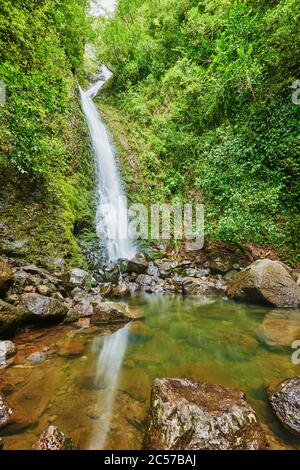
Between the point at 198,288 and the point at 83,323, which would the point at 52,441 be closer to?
the point at 83,323

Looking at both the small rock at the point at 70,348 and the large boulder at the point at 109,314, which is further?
the large boulder at the point at 109,314

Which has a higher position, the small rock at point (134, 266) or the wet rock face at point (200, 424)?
the small rock at point (134, 266)

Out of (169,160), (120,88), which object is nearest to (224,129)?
(169,160)

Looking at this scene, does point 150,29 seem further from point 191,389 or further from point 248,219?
point 191,389

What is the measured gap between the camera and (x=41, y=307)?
4.38 metres

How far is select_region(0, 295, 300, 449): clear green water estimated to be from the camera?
7.60 feet

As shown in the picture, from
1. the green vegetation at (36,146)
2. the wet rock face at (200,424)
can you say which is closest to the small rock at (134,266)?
the green vegetation at (36,146)

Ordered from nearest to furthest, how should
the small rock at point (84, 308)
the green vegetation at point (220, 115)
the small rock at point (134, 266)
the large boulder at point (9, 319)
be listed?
the large boulder at point (9, 319) → the small rock at point (84, 308) → the small rock at point (134, 266) → the green vegetation at point (220, 115)

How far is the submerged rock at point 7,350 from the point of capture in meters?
3.40

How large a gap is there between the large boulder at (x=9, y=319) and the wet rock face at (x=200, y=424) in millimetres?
2420

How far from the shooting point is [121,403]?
269 cm

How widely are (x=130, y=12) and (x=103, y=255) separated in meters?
19.3

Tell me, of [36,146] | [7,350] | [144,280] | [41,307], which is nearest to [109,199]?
[144,280]

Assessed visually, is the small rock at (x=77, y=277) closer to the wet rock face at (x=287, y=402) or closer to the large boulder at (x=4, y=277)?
the large boulder at (x=4, y=277)
